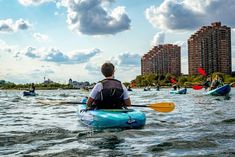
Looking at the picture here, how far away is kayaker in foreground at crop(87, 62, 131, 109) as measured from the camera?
9.31m

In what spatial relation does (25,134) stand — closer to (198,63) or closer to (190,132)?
(190,132)

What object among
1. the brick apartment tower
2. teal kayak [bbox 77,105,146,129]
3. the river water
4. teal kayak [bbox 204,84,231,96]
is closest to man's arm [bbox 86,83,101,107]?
teal kayak [bbox 77,105,146,129]

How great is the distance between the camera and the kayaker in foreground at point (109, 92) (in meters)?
9.31

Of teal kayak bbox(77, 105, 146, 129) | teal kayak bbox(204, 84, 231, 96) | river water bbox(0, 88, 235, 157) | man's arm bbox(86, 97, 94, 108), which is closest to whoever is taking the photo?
river water bbox(0, 88, 235, 157)

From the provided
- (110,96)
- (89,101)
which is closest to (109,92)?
(110,96)

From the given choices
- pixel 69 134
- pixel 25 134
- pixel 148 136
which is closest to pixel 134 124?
pixel 148 136

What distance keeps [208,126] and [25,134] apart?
467 centimetres

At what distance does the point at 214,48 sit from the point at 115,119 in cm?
16058

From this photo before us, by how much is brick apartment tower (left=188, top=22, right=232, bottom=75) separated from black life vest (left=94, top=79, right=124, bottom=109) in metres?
157

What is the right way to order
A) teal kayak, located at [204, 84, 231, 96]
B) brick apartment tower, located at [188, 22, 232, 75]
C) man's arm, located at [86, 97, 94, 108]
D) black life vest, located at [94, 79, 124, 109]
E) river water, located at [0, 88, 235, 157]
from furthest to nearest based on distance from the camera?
1. brick apartment tower, located at [188, 22, 232, 75]
2. teal kayak, located at [204, 84, 231, 96]
3. man's arm, located at [86, 97, 94, 108]
4. black life vest, located at [94, 79, 124, 109]
5. river water, located at [0, 88, 235, 157]

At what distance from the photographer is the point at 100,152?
6266 mm

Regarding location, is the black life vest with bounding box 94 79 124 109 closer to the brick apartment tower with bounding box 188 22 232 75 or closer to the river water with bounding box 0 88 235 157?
the river water with bounding box 0 88 235 157

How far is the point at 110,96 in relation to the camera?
373 inches

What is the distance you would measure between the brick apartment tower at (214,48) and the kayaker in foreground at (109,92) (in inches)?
6185
